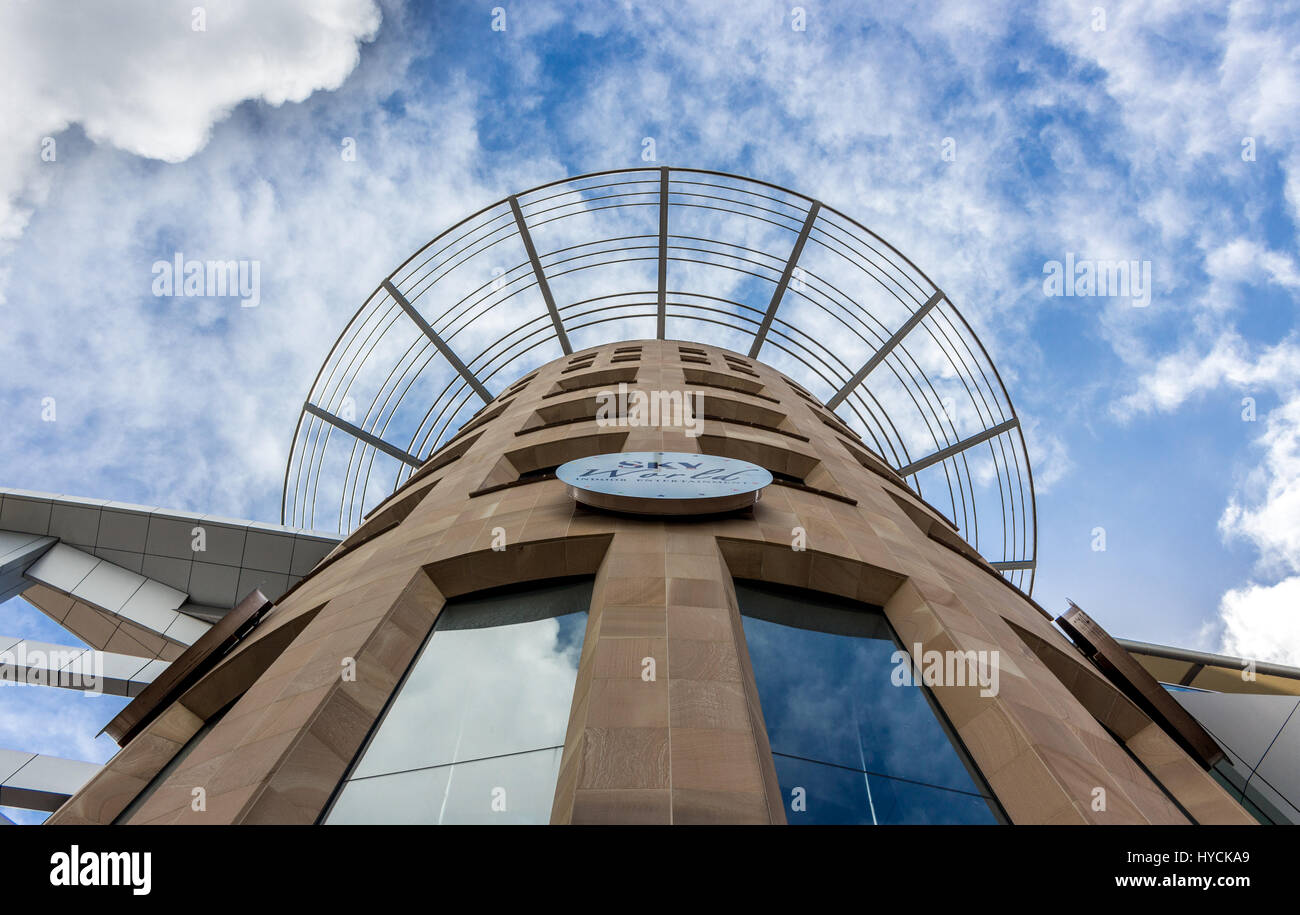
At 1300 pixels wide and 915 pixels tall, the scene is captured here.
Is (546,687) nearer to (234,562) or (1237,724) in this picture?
(1237,724)

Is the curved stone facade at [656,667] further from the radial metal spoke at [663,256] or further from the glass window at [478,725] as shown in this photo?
the radial metal spoke at [663,256]

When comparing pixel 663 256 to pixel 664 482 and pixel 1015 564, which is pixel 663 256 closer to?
pixel 1015 564

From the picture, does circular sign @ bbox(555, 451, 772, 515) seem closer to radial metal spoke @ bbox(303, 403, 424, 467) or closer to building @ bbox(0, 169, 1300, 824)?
building @ bbox(0, 169, 1300, 824)

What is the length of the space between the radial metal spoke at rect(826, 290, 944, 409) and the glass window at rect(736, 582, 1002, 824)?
21.2 meters

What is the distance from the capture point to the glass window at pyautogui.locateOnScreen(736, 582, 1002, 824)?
8.05m

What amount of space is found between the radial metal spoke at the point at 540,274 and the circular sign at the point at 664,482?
684 inches

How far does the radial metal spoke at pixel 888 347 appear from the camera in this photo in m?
29.8

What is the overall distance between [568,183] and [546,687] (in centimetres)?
2461

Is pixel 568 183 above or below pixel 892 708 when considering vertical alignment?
above

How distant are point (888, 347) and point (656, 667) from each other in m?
24.6

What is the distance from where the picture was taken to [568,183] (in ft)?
98.4

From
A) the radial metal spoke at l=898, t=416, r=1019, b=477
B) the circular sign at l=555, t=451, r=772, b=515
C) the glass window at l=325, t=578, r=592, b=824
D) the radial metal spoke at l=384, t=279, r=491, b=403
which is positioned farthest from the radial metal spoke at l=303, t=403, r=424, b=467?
the glass window at l=325, t=578, r=592, b=824

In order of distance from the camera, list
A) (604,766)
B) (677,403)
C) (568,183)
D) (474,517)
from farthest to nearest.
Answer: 1. (568,183)
2. (677,403)
3. (474,517)
4. (604,766)

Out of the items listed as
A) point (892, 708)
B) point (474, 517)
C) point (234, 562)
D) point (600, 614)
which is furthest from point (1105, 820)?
point (234, 562)
